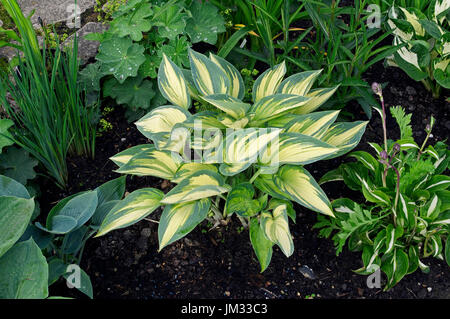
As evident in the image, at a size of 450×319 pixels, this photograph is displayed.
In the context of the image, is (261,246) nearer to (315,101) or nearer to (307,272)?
(307,272)

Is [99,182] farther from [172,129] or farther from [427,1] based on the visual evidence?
[427,1]

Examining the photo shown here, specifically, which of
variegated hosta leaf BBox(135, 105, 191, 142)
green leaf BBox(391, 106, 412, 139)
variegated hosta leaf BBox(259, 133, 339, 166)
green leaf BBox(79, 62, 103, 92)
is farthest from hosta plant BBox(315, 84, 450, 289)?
green leaf BBox(79, 62, 103, 92)

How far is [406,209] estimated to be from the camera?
1478 millimetres

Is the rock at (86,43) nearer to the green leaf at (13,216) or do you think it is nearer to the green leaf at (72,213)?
the green leaf at (72,213)

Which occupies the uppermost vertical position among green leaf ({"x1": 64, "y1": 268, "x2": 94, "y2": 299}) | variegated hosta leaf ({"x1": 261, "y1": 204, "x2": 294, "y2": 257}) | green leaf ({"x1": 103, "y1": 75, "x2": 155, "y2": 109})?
green leaf ({"x1": 103, "y1": 75, "x2": 155, "y2": 109})

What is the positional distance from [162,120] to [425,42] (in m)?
1.15

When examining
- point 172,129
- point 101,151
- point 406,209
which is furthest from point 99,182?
point 406,209

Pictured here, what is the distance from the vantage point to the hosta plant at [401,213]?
1.49 metres

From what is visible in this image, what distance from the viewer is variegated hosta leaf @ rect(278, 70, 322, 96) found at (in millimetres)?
1643

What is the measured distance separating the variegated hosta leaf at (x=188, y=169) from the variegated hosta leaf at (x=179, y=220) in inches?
3.6

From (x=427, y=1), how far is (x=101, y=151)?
1.60 metres

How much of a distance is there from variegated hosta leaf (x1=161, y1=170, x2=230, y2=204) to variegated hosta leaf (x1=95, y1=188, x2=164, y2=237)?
120 millimetres

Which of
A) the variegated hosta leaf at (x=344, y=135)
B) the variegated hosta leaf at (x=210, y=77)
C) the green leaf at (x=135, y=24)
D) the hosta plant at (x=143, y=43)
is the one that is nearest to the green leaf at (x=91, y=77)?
the hosta plant at (x=143, y=43)

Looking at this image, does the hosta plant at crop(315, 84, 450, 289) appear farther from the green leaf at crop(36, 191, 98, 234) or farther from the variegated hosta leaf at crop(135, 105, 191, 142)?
the green leaf at crop(36, 191, 98, 234)
